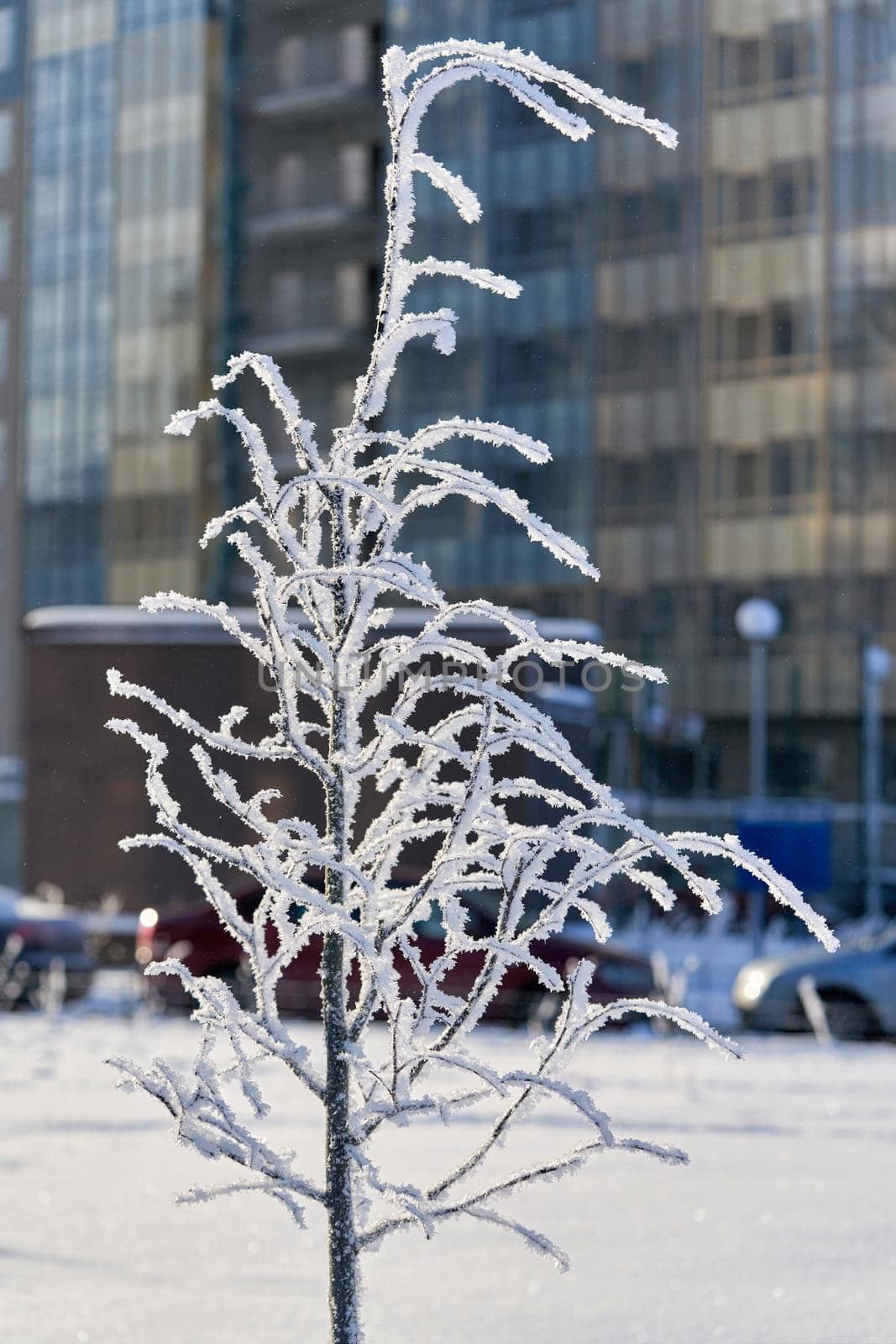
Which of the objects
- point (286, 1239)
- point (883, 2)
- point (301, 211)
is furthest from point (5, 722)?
point (286, 1239)

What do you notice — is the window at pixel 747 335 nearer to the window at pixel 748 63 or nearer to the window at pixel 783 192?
the window at pixel 783 192

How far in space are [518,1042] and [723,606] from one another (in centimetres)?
4513

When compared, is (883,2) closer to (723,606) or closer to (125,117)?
(723,606)

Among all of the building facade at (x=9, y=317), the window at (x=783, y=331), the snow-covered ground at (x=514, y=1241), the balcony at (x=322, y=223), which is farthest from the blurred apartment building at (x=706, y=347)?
the snow-covered ground at (x=514, y=1241)

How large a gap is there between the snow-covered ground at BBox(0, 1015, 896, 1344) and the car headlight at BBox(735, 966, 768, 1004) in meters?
4.04

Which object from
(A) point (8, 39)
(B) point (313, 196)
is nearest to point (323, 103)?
(B) point (313, 196)

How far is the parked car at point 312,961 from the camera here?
1714cm

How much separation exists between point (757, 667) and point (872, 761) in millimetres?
3889

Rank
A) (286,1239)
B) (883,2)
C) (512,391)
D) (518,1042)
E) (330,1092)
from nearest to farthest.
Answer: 1. (330,1092)
2. (286,1239)
3. (518,1042)
4. (883,2)
5. (512,391)

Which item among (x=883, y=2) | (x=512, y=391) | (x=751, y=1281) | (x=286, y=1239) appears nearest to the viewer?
(x=751, y=1281)

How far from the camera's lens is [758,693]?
34.8 m

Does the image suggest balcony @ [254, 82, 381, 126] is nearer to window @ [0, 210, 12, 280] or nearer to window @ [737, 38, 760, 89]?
window @ [737, 38, 760, 89]

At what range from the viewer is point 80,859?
73.7 feet

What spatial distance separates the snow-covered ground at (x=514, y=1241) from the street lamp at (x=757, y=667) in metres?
19.3
